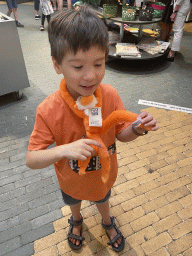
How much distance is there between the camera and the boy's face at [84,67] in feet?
2.06

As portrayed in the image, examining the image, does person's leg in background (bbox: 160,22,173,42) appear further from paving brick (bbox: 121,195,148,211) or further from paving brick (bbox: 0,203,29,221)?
paving brick (bbox: 0,203,29,221)

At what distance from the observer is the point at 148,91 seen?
297 cm

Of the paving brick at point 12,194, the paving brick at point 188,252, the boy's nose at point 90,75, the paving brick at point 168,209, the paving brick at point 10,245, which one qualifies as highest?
the boy's nose at point 90,75

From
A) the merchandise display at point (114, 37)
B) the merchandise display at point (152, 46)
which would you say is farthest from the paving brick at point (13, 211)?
the merchandise display at point (114, 37)

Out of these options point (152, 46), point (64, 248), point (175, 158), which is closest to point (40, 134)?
point (64, 248)

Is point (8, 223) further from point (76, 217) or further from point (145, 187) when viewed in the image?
point (145, 187)

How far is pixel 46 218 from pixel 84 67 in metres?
1.29

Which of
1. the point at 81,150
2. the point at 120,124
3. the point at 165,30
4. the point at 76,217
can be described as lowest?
the point at 76,217

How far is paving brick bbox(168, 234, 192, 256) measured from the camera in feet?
4.41

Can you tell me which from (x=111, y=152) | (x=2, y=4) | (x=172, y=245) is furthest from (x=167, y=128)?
(x=2, y=4)

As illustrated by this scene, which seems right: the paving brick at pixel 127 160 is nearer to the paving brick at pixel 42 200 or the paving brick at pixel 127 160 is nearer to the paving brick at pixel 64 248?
the paving brick at pixel 42 200

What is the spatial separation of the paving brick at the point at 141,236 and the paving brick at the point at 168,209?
143mm

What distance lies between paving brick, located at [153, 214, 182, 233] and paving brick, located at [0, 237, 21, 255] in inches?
38.8

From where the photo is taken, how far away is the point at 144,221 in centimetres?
149
